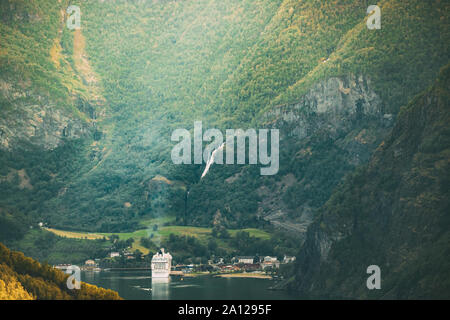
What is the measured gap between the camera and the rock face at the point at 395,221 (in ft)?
506

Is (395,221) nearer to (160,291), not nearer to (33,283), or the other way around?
(160,291)

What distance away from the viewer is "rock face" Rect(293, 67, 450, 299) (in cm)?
15412

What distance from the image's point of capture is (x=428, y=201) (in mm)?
163125

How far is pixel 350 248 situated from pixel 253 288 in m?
19.4

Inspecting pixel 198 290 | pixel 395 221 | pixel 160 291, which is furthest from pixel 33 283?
pixel 395 221

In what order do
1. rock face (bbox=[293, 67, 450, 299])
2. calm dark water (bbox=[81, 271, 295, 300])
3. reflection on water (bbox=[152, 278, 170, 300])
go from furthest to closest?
1. reflection on water (bbox=[152, 278, 170, 300])
2. calm dark water (bbox=[81, 271, 295, 300])
3. rock face (bbox=[293, 67, 450, 299])

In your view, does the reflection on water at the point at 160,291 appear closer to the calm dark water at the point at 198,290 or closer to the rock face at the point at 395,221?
the calm dark water at the point at 198,290

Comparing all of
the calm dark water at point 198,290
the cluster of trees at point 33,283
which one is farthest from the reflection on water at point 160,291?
the cluster of trees at point 33,283

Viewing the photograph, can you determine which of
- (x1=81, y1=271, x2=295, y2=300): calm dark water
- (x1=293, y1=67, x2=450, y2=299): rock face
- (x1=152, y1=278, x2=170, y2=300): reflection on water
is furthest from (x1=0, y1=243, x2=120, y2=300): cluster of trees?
(x1=293, y1=67, x2=450, y2=299): rock face

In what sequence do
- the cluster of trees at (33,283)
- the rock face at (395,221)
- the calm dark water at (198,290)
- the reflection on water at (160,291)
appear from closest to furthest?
the cluster of trees at (33,283)
the rock face at (395,221)
the calm dark water at (198,290)
the reflection on water at (160,291)

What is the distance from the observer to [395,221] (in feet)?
552

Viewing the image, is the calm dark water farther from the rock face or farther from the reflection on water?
the rock face
